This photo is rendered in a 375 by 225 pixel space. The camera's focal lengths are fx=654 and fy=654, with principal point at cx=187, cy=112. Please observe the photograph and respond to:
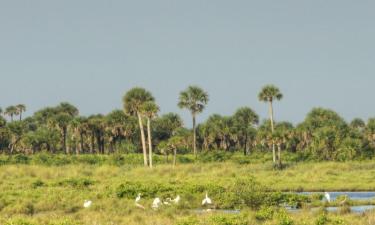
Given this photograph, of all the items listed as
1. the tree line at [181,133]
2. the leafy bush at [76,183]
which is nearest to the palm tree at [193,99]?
the tree line at [181,133]

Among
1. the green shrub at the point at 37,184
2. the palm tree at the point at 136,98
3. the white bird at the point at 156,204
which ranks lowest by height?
the white bird at the point at 156,204

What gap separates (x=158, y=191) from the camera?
39.8 m

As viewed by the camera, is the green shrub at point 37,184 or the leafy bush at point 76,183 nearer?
the leafy bush at point 76,183

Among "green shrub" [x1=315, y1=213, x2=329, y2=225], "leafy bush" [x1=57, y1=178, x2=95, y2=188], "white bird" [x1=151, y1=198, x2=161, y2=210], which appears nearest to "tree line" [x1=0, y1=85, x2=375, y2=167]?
"leafy bush" [x1=57, y1=178, x2=95, y2=188]

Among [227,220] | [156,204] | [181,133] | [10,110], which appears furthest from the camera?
[10,110]

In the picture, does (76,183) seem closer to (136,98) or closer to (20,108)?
(136,98)

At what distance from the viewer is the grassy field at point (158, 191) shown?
24.3m

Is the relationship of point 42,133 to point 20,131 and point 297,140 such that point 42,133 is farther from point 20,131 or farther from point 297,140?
point 297,140

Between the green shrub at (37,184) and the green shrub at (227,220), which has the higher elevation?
the green shrub at (37,184)

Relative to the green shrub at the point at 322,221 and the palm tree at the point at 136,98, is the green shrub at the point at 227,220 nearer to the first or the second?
the green shrub at the point at 322,221

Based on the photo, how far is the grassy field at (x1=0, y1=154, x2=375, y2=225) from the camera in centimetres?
2434

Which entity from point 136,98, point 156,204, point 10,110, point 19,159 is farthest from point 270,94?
point 10,110

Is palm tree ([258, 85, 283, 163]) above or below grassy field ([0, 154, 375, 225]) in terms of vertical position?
above

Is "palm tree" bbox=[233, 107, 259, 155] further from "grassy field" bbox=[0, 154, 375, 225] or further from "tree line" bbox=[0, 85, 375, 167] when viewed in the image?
"grassy field" bbox=[0, 154, 375, 225]
